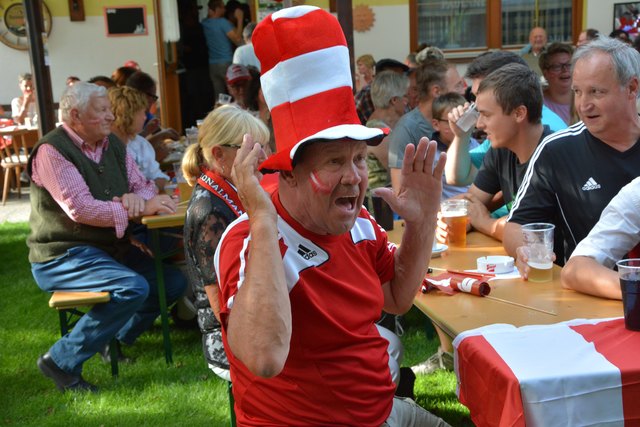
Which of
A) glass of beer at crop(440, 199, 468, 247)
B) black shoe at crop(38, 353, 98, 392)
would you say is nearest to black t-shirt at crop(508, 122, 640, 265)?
glass of beer at crop(440, 199, 468, 247)

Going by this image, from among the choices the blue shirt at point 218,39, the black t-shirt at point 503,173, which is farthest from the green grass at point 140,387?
the blue shirt at point 218,39

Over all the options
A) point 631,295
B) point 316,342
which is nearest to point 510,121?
point 631,295

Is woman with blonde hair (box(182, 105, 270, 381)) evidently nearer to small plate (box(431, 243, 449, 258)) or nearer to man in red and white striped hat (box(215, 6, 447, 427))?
small plate (box(431, 243, 449, 258))

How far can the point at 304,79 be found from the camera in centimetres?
204

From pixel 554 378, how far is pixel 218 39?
10634mm

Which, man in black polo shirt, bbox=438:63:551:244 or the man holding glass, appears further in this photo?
man in black polo shirt, bbox=438:63:551:244

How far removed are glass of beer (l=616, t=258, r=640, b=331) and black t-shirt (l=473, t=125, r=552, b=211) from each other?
152 centimetres

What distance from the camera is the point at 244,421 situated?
2.13 metres

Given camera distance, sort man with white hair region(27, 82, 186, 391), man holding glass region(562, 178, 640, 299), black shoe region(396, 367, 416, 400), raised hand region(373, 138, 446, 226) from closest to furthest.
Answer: raised hand region(373, 138, 446, 226), man holding glass region(562, 178, 640, 299), black shoe region(396, 367, 416, 400), man with white hair region(27, 82, 186, 391)

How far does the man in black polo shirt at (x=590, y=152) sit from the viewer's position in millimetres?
3113

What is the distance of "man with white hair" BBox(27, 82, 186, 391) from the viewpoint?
4.52 m

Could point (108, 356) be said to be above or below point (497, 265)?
below

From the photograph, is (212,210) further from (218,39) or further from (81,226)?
(218,39)

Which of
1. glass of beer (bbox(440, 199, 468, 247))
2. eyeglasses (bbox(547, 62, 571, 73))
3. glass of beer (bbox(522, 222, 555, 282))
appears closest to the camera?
glass of beer (bbox(522, 222, 555, 282))
